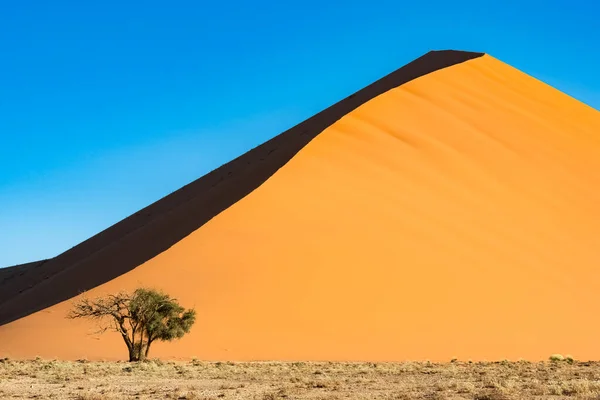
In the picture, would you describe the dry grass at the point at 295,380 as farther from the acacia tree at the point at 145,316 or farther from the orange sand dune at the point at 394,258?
the orange sand dune at the point at 394,258

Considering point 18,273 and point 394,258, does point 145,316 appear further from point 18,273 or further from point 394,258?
point 18,273

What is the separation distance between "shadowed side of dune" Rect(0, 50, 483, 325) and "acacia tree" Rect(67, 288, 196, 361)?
20.8 feet

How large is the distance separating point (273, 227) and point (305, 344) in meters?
6.82

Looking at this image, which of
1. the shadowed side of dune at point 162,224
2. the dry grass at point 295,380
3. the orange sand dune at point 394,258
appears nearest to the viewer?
the dry grass at point 295,380

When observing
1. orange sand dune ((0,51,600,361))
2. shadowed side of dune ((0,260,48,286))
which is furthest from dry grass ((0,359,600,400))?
shadowed side of dune ((0,260,48,286))

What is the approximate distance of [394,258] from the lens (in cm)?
2622

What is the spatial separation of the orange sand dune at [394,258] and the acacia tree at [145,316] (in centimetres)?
79

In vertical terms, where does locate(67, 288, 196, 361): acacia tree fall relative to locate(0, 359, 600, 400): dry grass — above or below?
above

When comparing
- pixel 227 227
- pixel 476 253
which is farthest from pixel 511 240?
pixel 227 227

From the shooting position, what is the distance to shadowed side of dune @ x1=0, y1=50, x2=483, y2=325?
2925 centimetres

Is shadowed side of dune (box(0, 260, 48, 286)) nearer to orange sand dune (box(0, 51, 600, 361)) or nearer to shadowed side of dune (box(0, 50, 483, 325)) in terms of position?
shadowed side of dune (box(0, 50, 483, 325))

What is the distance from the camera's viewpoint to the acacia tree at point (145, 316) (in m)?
20.7

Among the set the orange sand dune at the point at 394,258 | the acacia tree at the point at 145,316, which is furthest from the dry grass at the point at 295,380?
the orange sand dune at the point at 394,258

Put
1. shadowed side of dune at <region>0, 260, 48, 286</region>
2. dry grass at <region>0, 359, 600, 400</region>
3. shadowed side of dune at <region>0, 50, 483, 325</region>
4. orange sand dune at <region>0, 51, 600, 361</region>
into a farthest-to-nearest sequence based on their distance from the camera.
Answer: shadowed side of dune at <region>0, 260, 48, 286</region> < shadowed side of dune at <region>0, 50, 483, 325</region> < orange sand dune at <region>0, 51, 600, 361</region> < dry grass at <region>0, 359, 600, 400</region>
